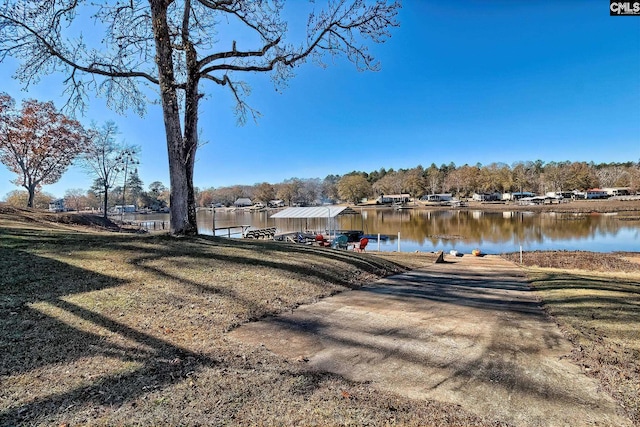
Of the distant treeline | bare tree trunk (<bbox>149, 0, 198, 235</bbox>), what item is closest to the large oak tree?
bare tree trunk (<bbox>149, 0, 198, 235</bbox>)

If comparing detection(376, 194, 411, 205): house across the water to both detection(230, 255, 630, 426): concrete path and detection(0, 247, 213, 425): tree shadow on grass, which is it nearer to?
detection(230, 255, 630, 426): concrete path

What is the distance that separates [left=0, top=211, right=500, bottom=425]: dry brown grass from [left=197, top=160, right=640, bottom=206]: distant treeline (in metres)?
89.4

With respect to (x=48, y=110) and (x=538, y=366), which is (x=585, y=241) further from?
(x=48, y=110)

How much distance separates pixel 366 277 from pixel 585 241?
98.6ft

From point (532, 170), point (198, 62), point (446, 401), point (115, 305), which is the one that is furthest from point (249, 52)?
point (532, 170)

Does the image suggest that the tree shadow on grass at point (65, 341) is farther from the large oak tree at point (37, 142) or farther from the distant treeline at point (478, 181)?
the distant treeline at point (478, 181)

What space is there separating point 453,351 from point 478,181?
94863 millimetres

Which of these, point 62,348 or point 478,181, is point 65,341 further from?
point 478,181

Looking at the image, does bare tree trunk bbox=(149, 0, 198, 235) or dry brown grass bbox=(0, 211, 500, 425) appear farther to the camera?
bare tree trunk bbox=(149, 0, 198, 235)

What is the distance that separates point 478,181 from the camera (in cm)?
8856

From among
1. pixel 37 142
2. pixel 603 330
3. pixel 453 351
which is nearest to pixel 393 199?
pixel 37 142

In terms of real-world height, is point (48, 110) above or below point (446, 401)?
above

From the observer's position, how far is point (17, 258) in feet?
17.1

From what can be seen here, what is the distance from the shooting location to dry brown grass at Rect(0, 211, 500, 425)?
7.63ft
